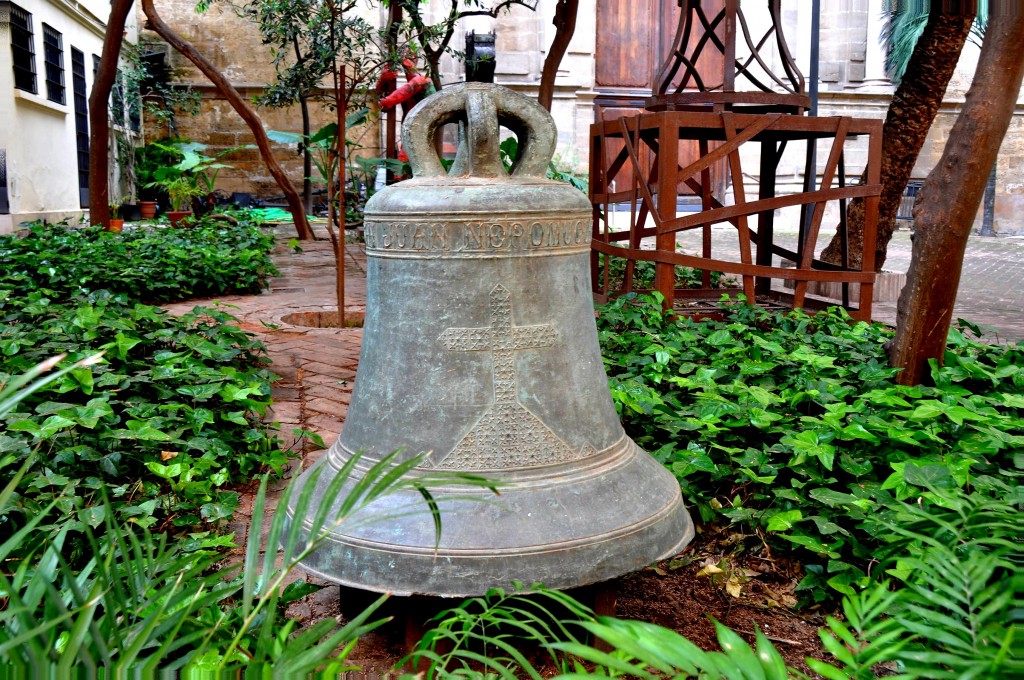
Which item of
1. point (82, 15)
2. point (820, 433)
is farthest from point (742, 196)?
point (82, 15)

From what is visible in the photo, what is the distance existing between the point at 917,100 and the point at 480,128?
18.1 ft

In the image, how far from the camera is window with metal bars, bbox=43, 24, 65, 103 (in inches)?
484

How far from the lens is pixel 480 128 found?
6.94ft

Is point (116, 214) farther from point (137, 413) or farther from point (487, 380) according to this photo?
point (487, 380)

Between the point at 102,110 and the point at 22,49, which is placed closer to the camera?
the point at 102,110

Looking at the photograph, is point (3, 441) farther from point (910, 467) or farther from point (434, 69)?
point (434, 69)

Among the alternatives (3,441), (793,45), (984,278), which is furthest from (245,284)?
(793,45)

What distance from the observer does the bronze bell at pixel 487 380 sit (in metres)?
2.04

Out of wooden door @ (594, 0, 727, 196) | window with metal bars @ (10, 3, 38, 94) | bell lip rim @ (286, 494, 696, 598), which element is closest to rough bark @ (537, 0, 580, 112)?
bell lip rim @ (286, 494, 696, 598)

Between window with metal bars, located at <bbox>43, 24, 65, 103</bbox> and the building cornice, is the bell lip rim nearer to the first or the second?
window with metal bars, located at <bbox>43, 24, 65, 103</bbox>

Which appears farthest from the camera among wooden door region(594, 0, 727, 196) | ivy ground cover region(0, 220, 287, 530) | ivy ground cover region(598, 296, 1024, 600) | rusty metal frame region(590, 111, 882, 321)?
wooden door region(594, 0, 727, 196)

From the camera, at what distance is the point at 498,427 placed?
7.07 feet

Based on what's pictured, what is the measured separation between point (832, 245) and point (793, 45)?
9.89 meters

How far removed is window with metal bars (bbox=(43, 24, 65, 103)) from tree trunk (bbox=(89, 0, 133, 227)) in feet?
11.3
